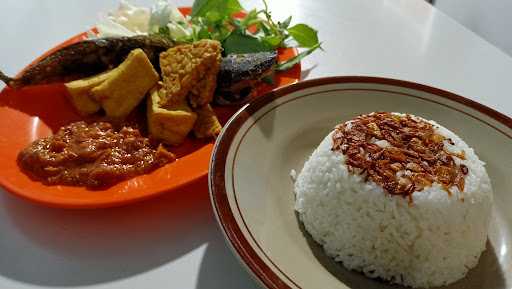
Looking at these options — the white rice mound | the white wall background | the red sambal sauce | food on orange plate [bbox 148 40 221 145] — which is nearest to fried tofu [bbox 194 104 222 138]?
food on orange plate [bbox 148 40 221 145]

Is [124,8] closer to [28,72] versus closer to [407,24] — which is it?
[28,72]

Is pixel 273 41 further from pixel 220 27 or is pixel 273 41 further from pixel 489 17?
pixel 489 17

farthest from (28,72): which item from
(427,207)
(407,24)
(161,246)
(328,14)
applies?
(407,24)

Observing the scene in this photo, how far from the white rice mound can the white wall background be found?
246 cm

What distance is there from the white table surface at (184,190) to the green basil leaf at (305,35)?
0.35 feet

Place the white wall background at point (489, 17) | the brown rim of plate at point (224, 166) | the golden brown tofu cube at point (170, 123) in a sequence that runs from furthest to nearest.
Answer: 1. the white wall background at point (489, 17)
2. the golden brown tofu cube at point (170, 123)
3. the brown rim of plate at point (224, 166)

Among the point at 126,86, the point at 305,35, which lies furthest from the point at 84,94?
the point at 305,35

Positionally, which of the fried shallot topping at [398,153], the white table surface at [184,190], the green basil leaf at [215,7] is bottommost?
the white table surface at [184,190]

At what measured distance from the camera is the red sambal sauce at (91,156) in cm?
107

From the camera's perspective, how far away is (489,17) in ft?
10.4

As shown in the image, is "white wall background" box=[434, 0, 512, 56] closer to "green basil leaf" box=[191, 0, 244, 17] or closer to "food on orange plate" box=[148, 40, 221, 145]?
"green basil leaf" box=[191, 0, 244, 17]

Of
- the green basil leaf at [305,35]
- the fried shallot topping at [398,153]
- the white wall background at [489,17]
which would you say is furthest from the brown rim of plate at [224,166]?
the white wall background at [489,17]

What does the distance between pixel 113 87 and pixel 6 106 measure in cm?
31

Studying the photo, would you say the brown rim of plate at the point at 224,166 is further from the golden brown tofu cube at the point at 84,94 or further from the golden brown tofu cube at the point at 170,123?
the golden brown tofu cube at the point at 84,94
